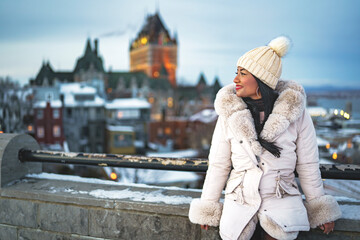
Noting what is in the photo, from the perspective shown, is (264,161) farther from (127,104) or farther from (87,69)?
(87,69)

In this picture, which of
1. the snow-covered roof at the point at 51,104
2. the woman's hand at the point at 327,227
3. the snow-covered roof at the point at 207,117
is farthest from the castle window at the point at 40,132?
the woman's hand at the point at 327,227

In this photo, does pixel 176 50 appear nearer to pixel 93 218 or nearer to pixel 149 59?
pixel 149 59

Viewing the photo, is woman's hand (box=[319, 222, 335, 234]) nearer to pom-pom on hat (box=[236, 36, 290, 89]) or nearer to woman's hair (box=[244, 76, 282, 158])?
woman's hair (box=[244, 76, 282, 158])

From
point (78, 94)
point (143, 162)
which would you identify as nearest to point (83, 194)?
point (143, 162)

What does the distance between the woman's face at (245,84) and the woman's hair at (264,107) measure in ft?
0.14

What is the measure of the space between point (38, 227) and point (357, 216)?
2461 mm

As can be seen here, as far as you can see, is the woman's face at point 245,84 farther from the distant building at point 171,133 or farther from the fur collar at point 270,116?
the distant building at point 171,133

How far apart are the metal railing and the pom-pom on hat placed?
80cm

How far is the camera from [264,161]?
2.09 metres

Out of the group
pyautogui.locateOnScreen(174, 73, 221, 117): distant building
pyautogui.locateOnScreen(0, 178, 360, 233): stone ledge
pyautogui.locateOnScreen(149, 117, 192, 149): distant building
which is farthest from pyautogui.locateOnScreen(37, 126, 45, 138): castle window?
pyautogui.locateOnScreen(174, 73, 221, 117): distant building

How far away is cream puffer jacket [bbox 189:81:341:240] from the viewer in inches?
80.8

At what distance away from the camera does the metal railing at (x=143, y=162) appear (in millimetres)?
2408

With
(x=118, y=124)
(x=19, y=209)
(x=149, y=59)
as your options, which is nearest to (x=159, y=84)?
(x=149, y=59)

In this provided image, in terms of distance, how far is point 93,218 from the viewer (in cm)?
271
